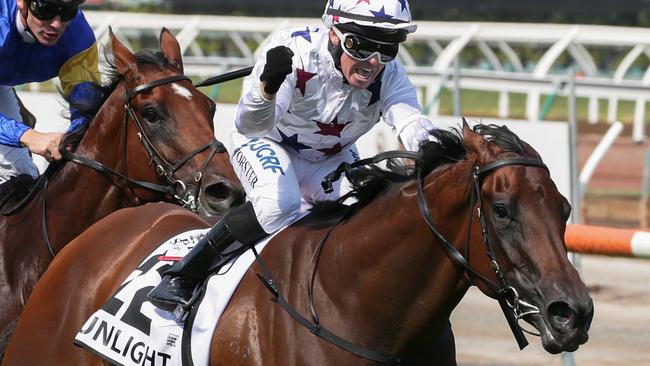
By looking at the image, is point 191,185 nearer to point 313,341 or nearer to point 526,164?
point 313,341

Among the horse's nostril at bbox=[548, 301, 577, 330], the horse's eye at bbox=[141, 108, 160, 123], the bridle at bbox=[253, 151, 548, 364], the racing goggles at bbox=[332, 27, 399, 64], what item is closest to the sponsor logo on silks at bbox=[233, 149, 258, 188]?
the bridle at bbox=[253, 151, 548, 364]

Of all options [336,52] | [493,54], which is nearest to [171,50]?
[336,52]

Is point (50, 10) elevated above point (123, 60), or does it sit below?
above

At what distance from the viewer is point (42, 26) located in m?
5.36

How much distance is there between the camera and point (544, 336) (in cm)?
338

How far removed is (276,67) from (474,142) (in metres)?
0.70

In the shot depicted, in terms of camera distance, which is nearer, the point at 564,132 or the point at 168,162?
the point at 168,162

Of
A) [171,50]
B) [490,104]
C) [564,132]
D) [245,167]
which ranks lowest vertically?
[490,104]

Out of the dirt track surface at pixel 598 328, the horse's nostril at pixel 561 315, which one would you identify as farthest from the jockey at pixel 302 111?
the dirt track surface at pixel 598 328

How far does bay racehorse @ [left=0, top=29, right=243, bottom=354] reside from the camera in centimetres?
523

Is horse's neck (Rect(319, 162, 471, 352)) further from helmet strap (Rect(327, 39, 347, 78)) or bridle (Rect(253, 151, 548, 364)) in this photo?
helmet strap (Rect(327, 39, 347, 78))

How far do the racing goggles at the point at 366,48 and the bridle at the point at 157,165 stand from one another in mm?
1149

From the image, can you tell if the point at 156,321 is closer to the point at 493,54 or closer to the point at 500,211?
the point at 500,211

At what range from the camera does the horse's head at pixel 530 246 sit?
336cm
